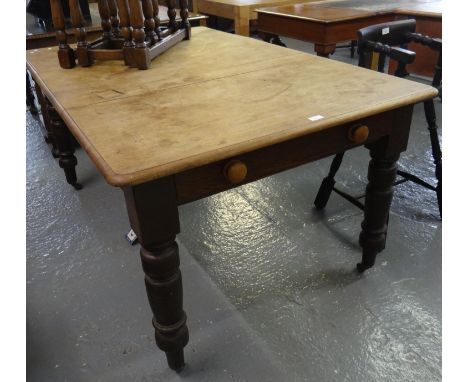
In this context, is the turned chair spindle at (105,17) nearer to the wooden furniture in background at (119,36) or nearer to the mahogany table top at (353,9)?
the wooden furniture in background at (119,36)

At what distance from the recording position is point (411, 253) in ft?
5.85

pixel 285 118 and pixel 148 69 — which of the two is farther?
pixel 148 69

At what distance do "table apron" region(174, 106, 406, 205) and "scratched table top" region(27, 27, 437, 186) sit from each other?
69mm

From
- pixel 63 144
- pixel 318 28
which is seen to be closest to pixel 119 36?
pixel 63 144

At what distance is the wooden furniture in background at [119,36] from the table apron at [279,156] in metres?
0.73

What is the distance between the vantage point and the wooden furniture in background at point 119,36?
1446 millimetres

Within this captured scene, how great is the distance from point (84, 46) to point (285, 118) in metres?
0.97

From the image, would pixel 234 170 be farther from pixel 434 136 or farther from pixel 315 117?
pixel 434 136

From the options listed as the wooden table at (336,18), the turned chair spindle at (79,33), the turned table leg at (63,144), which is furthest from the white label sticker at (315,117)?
the wooden table at (336,18)

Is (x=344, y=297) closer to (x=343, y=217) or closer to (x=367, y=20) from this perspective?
(x=343, y=217)

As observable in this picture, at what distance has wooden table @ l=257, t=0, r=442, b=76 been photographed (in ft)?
9.21

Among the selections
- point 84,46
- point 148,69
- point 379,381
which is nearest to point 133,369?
point 379,381

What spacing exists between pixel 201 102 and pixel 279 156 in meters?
0.29

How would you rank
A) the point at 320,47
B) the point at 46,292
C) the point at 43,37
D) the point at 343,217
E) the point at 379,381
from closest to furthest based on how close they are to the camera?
the point at 379,381 < the point at 46,292 < the point at 343,217 < the point at 43,37 < the point at 320,47
